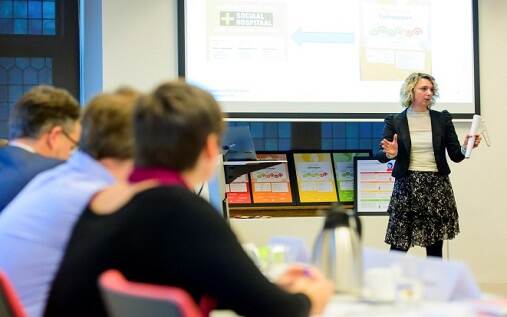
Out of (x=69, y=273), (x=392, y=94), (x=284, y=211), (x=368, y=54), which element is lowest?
(x=284, y=211)

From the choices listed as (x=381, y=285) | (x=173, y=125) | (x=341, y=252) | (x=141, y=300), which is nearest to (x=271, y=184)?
(x=341, y=252)

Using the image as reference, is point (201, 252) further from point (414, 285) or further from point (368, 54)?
point (368, 54)

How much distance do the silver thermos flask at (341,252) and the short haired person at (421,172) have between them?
2185mm

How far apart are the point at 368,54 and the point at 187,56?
4.30 feet

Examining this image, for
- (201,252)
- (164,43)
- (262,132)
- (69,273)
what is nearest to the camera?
(201,252)

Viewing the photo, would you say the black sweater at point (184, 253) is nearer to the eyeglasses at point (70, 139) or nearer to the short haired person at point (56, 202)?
the short haired person at point (56, 202)

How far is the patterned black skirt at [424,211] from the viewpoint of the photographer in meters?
3.82

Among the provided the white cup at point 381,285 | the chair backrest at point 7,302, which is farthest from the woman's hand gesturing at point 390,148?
the chair backrest at point 7,302

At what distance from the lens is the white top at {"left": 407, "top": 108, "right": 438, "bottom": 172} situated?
3863 mm

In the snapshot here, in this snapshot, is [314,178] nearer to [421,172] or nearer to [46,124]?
[421,172]

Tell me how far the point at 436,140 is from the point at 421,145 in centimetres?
9

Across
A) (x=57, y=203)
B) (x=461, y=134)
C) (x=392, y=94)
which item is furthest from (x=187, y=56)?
(x=57, y=203)

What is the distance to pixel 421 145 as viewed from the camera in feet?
12.7

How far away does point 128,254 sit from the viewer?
1.21 m
